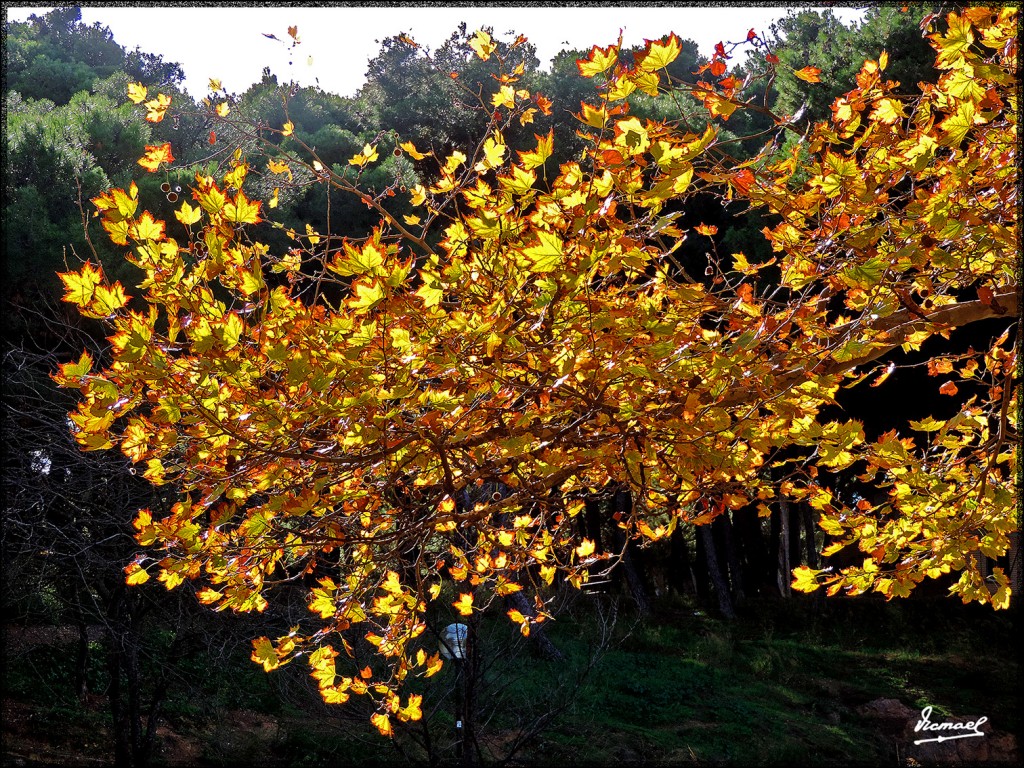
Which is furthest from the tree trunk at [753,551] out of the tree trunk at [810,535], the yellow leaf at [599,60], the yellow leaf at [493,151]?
the yellow leaf at [599,60]

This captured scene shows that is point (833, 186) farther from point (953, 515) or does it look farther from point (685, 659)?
point (685, 659)

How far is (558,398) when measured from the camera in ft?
8.94

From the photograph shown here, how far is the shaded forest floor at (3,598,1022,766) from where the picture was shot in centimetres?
687

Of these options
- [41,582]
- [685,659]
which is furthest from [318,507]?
[685,659]

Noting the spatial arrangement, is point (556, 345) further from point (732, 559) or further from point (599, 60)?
point (732, 559)

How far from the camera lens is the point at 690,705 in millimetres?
9117

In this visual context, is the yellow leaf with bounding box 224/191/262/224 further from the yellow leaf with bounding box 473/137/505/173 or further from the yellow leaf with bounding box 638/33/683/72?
the yellow leaf with bounding box 638/33/683/72

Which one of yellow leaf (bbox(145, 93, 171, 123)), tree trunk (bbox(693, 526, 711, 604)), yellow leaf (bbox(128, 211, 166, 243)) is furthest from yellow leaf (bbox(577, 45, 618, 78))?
tree trunk (bbox(693, 526, 711, 604))

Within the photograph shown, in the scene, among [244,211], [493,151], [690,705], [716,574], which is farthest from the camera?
[716,574]

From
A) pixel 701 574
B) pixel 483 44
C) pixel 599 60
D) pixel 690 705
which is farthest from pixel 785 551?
pixel 599 60
